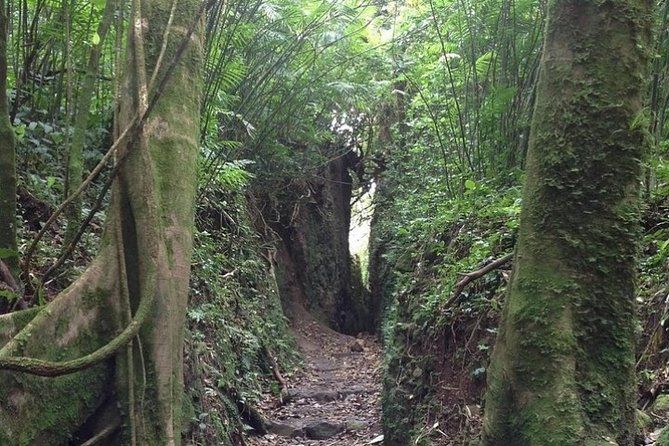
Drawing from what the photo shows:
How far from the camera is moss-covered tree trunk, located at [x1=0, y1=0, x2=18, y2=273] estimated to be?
9.47 feet

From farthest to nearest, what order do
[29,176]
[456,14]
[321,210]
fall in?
1. [321,210]
2. [456,14]
3. [29,176]

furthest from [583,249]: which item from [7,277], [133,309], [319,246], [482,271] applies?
[319,246]

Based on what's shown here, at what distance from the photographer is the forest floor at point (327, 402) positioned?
598 centimetres

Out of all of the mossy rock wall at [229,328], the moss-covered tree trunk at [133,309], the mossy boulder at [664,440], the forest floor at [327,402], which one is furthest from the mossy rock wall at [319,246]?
the mossy boulder at [664,440]

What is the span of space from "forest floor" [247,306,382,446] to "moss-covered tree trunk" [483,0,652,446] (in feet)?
11.4

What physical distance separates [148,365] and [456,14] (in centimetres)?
519

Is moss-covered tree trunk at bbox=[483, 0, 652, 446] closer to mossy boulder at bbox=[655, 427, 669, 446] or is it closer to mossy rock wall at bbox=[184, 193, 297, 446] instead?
mossy boulder at bbox=[655, 427, 669, 446]

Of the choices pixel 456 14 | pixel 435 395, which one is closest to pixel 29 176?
pixel 435 395

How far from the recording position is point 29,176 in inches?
174

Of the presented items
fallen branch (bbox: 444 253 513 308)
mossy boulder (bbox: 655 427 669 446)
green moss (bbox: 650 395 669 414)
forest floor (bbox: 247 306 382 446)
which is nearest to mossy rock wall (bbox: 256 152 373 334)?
forest floor (bbox: 247 306 382 446)

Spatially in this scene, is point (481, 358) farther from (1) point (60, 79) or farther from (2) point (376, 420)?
(1) point (60, 79)

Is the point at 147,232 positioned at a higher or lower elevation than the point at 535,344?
higher

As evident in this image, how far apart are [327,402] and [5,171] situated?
5.47 m

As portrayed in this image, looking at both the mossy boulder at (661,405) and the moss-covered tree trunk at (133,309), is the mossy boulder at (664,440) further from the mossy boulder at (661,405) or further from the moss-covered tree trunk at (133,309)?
the moss-covered tree trunk at (133,309)
